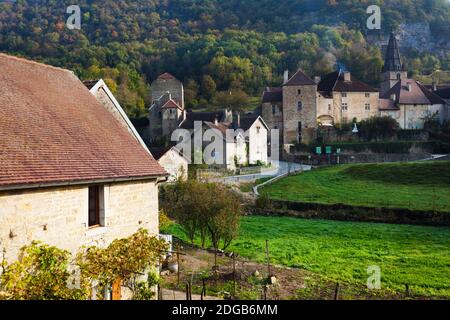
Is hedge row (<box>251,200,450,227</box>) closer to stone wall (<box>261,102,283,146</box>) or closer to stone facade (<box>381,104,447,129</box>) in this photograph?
stone wall (<box>261,102,283,146</box>)

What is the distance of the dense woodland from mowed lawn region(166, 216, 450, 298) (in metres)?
55.0

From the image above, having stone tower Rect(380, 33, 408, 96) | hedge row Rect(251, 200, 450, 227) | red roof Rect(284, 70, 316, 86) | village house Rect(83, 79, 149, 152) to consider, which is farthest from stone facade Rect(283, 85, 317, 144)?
village house Rect(83, 79, 149, 152)

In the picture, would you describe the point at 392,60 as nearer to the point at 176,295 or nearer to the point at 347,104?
the point at 347,104

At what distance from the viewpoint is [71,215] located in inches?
373

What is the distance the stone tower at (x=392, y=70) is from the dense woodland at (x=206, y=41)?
8698 millimetres

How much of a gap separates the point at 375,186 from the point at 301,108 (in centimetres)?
2912

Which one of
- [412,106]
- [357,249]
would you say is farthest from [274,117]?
[357,249]

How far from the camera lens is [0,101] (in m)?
9.60

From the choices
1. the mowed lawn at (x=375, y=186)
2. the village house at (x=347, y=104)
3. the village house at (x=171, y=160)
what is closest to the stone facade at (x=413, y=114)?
the village house at (x=347, y=104)

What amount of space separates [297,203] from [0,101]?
1134 inches

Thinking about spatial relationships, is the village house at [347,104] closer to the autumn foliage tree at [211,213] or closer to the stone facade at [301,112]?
the stone facade at [301,112]

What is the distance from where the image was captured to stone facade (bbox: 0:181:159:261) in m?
8.06

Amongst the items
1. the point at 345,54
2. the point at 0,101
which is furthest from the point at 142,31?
the point at 0,101
